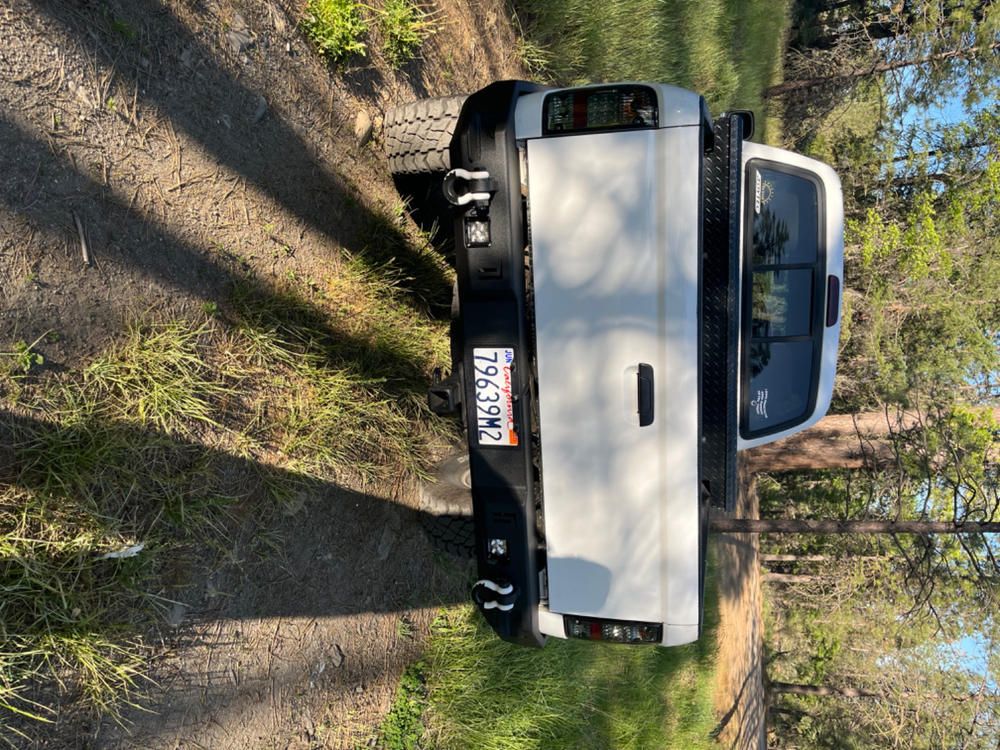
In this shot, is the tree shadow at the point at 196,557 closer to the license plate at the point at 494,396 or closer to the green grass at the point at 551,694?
the green grass at the point at 551,694

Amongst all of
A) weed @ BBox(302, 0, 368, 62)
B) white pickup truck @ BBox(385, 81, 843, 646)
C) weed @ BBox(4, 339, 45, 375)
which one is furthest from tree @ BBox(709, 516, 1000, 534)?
weed @ BBox(4, 339, 45, 375)

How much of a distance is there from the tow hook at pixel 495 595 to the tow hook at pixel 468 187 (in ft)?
5.45

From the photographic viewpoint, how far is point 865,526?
14.8ft

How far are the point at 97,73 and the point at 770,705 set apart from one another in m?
13.8

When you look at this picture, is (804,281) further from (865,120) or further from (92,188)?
(865,120)

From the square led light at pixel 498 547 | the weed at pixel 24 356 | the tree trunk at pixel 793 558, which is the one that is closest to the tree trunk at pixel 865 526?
the square led light at pixel 498 547

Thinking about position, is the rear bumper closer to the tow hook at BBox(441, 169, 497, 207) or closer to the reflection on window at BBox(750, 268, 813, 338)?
the tow hook at BBox(441, 169, 497, 207)

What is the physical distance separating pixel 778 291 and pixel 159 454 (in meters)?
3.09

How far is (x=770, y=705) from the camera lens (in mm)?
11906

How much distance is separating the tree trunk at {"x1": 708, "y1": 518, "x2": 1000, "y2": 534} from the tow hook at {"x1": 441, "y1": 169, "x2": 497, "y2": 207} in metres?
3.10

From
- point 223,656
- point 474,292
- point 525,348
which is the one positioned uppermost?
point 474,292

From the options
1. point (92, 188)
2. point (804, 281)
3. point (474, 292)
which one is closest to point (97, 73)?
point (92, 188)

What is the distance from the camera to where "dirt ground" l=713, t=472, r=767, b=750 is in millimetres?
7812

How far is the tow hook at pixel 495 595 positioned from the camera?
2764 mm
